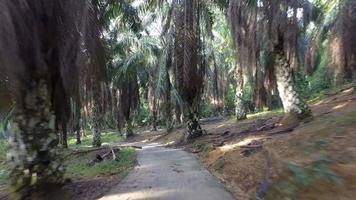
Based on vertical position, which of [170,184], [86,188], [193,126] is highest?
[193,126]

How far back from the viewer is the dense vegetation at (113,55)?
9109 mm

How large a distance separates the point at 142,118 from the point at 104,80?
179 ft

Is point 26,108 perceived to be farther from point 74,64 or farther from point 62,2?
point 62,2

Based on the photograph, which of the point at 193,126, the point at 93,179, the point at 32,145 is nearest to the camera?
the point at 32,145

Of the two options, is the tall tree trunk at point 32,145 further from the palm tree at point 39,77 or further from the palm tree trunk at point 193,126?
the palm tree trunk at point 193,126

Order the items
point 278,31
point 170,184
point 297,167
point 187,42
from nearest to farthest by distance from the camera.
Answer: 1. point 297,167
2. point 170,184
3. point 278,31
4. point 187,42

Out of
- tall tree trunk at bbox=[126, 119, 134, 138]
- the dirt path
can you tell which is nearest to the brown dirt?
the dirt path

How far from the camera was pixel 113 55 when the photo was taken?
69.8 ft

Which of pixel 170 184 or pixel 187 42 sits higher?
pixel 187 42

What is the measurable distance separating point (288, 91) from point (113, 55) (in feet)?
27.4

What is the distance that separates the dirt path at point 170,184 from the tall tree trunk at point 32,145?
1.48 meters

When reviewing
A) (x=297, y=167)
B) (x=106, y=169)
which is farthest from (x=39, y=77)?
(x=106, y=169)

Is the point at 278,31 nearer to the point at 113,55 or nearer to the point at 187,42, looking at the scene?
the point at 187,42

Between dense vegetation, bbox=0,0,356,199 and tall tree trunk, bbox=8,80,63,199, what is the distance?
19 millimetres
